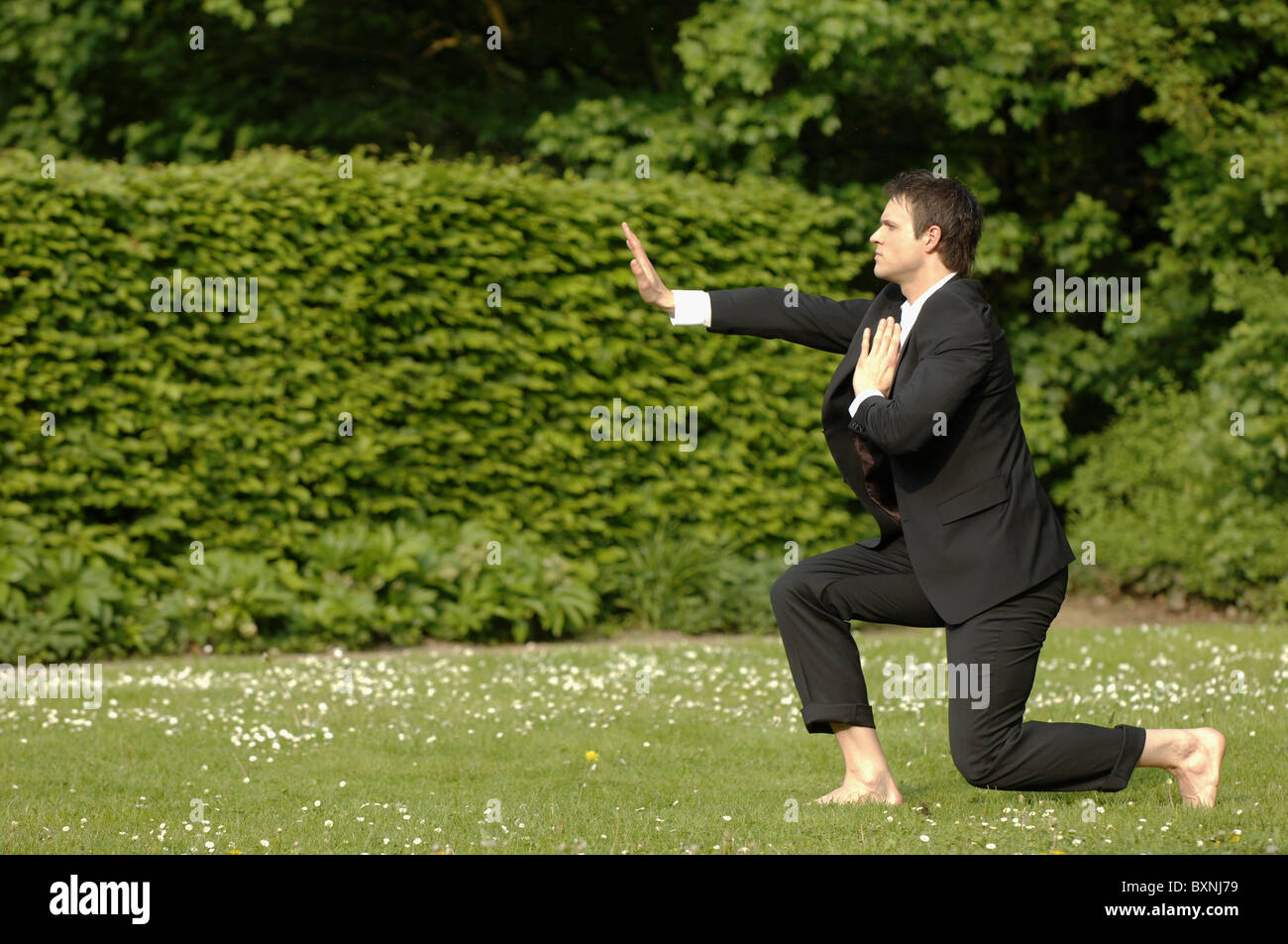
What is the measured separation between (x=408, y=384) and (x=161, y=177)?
191 centimetres

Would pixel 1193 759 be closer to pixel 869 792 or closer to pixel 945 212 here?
pixel 869 792

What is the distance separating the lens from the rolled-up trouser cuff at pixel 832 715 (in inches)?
188

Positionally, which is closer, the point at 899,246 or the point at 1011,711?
the point at 1011,711

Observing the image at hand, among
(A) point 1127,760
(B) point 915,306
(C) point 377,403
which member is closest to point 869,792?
(A) point 1127,760

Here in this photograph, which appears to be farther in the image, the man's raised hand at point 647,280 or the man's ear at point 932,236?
the man's raised hand at point 647,280

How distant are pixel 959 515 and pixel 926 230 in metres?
0.89

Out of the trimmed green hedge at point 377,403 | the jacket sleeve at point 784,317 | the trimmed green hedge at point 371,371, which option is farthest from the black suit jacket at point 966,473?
the trimmed green hedge at point 371,371

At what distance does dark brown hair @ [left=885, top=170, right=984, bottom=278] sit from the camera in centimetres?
453

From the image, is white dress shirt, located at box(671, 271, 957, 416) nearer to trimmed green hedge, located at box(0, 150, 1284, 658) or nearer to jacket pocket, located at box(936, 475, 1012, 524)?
jacket pocket, located at box(936, 475, 1012, 524)

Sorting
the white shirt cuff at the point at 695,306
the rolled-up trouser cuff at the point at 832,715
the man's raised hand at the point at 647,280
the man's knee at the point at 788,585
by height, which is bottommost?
the rolled-up trouser cuff at the point at 832,715

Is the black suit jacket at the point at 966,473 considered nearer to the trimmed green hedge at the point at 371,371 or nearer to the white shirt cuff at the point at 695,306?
the white shirt cuff at the point at 695,306

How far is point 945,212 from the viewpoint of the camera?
178 inches

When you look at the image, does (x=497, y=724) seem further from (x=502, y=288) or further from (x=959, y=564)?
(x=502, y=288)

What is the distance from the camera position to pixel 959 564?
14.6ft
